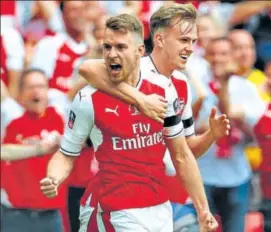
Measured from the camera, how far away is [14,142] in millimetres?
9062

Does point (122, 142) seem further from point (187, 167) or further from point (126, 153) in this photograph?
point (187, 167)

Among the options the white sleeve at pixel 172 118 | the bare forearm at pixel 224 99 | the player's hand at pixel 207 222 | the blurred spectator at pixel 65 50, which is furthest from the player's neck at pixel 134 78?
the blurred spectator at pixel 65 50

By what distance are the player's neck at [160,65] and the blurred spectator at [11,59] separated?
2.96m

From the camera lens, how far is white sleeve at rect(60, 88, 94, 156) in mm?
6797

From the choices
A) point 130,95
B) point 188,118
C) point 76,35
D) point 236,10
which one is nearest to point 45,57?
point 76,35

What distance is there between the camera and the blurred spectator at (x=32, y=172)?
29.7 feet

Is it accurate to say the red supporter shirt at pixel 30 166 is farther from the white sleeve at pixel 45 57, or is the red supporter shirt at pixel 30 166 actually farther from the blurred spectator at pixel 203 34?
the blurred spectator at pixel 203 34

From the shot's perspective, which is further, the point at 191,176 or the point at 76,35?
the point at 76,35

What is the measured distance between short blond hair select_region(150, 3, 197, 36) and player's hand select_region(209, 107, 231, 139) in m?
0.57

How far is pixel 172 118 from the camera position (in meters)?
6.99

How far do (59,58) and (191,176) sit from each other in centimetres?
333

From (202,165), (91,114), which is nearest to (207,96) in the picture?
(202,165)

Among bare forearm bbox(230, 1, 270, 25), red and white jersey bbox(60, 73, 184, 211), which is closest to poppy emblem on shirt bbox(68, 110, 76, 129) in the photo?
red and white jersey bbox(60, 73, 184, 211)

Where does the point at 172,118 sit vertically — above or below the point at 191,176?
above
